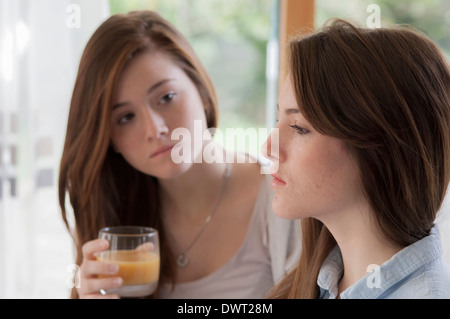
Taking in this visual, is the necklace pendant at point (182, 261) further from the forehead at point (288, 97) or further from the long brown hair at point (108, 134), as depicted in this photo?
the forehead at point (288, 97)

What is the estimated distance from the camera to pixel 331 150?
1.03 meters

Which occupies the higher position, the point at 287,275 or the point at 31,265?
the point at 287,275

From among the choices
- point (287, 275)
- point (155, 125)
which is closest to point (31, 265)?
point (155, 125)

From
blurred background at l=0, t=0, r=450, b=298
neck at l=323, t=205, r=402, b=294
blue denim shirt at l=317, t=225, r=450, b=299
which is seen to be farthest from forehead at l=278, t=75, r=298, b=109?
blurred background at l=0, t=0, r=450, b=298

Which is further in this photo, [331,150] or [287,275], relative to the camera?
[287,275]

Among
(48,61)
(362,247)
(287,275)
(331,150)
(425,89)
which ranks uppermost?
(48,61)

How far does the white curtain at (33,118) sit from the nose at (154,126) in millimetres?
672

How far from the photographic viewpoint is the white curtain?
2010mm

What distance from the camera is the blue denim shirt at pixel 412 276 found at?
964 millimetres

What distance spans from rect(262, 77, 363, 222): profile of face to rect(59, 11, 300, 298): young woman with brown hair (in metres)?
0.51

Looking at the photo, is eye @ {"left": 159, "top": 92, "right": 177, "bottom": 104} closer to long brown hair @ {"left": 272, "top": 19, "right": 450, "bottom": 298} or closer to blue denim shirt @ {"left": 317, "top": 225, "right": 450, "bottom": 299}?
long brown hair @ {"left": 272, "top": 19, "right": 450, "bottom": 298}

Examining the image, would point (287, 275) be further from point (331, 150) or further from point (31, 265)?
point (31, 265)

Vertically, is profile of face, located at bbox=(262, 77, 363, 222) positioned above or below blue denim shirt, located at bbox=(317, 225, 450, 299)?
above
